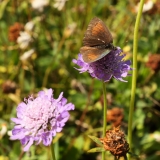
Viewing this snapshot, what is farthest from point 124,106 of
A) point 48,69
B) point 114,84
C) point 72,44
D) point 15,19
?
point 15,19

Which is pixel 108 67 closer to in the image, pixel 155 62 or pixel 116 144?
pixel 116 144

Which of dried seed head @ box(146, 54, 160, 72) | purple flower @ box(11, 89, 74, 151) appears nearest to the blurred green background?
dried seed head @ box(146, 54, 160, 72)

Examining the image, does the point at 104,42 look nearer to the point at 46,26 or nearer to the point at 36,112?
the point at 36,112

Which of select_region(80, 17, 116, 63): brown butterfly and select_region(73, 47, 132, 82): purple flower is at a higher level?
select_region(80, 17, 116, 63): brown butterfly

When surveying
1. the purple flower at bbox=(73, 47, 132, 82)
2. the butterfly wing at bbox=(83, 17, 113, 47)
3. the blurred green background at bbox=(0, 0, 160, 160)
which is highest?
the butterfly wing at bbox=(83, 17, 113, 47)

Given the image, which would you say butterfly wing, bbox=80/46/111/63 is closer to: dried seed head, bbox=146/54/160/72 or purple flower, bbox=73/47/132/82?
purple flower, bbox=73/47/132/82
